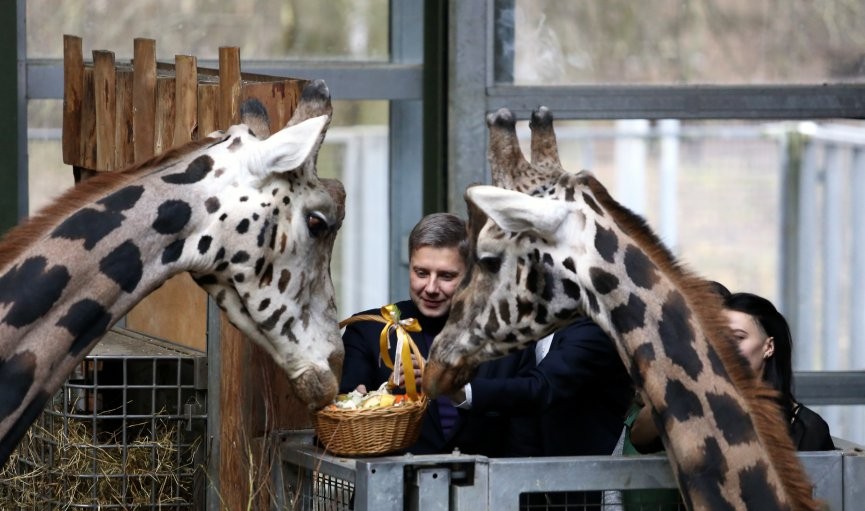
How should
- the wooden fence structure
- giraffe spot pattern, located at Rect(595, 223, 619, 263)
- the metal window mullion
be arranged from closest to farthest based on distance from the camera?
giraffe spot pattern, located at Rect(595, 223, 619, 263) → the wooden fence structure → the metal window mullion

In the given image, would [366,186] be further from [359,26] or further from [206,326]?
[206,326]

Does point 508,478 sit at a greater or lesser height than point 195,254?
lesser

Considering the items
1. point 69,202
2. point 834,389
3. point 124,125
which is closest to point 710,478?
point 69,202

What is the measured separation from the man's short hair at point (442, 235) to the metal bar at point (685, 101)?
189 centimetres

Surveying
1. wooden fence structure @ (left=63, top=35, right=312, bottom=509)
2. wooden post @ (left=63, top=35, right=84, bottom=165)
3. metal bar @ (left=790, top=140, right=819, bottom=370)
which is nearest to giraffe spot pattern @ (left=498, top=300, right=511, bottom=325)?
wooden fence structure @ (left=63, top=35, right=312, bottom=509)

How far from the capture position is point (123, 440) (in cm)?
480

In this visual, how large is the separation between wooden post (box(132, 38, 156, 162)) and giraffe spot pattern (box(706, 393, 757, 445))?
2.16m

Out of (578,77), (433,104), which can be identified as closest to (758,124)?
(578,77)

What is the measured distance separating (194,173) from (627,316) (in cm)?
122

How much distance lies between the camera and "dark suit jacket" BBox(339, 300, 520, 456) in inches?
183

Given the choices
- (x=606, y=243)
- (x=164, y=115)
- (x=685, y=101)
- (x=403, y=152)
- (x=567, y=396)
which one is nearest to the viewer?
(x=606, y=243)

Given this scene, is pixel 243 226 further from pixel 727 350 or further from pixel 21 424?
pixel 727 350

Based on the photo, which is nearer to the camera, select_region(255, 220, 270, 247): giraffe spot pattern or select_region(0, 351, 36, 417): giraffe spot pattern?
select_region(0, 351, 36, 417): giraffe spot pattern

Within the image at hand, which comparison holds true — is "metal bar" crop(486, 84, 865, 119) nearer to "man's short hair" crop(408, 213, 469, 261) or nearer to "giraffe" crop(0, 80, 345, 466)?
"man's short hair" crop(408, 213, 469, 261)
